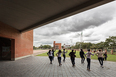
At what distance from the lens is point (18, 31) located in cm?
1706

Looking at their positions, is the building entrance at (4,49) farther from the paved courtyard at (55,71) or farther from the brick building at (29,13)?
the paved courtyard at (55,71)

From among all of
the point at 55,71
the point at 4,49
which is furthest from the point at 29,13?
the point at 4,49

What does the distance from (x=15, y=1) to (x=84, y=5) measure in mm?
4946

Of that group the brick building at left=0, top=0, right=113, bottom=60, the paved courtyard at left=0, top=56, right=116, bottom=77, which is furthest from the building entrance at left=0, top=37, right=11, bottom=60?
the paved courtyard at left=0, top=56, right=116, bottom=77

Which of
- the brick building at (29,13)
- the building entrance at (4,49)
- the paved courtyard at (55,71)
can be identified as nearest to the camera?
the paved courtyard at (55,71)

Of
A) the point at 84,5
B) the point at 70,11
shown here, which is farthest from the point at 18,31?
the point at 84,5

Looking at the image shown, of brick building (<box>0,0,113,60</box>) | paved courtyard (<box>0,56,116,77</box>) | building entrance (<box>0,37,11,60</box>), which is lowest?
paved courtyard (<box>0,56,116,77</box>)

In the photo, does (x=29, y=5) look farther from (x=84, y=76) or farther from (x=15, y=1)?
(x=84, y=76)

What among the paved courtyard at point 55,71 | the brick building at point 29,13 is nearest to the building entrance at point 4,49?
the brick building at point 29,13

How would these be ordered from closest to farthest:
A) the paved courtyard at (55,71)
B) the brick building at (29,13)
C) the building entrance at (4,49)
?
the paved courtyard at (55,71)
the brick building at (29,13)
the building entrance at (4,49)

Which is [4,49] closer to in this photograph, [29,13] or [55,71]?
[29,13]

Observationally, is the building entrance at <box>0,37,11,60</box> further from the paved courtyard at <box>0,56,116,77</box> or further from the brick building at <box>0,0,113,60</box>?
the paved courtyard at <box>0,56,116,77</box>

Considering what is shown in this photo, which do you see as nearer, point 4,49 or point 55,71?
point 55,71

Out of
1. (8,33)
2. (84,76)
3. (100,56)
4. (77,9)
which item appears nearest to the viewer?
(84,76)
